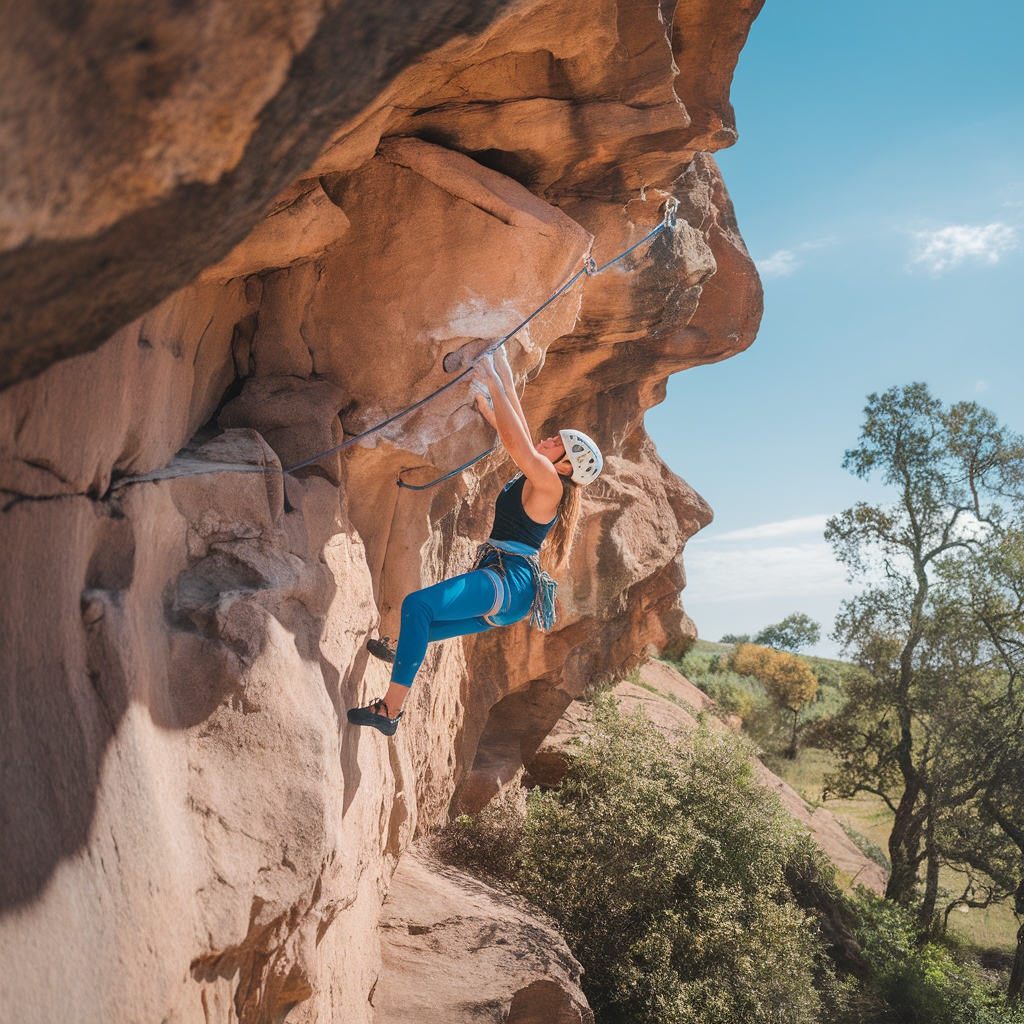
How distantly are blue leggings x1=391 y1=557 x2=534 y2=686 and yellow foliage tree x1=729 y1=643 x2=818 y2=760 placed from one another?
25.2 m

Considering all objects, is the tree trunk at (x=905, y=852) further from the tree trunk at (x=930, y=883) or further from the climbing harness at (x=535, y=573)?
the climbing harness at (x=535, y=573)

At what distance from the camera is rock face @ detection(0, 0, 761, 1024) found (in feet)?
6.21

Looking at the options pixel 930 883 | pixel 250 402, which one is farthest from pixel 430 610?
pixel 930 883

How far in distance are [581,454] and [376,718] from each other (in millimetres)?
2032

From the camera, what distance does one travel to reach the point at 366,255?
5.78 m

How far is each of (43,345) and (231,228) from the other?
1.92 feet

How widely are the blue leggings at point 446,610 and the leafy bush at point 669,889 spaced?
16.1 feet

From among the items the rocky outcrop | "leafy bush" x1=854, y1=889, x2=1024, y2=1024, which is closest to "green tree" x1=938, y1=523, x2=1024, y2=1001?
"leafy bush" x1=854, y1=889, x2=1024, y2=1024

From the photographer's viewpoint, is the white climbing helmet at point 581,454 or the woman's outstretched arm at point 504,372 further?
the woman's outstretched arm at point 504,372

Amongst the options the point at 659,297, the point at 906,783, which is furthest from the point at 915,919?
the point at 659,297

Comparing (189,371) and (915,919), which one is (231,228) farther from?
(915,919)

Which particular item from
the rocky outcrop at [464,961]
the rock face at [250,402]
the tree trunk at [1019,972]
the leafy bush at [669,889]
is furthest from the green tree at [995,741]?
the rock face at [250,402]

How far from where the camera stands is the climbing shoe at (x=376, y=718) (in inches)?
195

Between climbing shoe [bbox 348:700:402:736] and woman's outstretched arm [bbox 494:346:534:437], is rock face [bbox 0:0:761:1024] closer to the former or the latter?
climbing shoe [bbox 348:700:402:736]
